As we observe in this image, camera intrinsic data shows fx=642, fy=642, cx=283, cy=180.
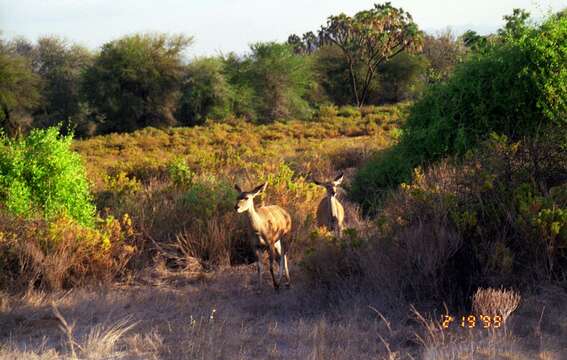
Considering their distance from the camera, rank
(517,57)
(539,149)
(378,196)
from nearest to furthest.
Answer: (539,149)
(517,57)
(378,196)

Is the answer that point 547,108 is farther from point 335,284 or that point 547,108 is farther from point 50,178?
point 50,178

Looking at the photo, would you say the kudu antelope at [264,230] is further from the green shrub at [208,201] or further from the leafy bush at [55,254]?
the leafy bush at [55,254]

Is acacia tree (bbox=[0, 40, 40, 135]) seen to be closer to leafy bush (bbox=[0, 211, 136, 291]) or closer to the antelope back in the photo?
leafy bush (bbox=[0, 211, 136, 291])

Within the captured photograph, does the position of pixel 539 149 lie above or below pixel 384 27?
below

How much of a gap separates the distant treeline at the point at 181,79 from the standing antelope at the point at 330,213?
27413 mm

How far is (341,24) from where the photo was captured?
174ft

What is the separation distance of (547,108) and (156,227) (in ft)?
21.4

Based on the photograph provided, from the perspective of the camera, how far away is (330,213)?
10758 millimetres

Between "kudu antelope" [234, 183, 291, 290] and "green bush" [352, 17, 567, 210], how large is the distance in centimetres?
340

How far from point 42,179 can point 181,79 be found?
3381 cm

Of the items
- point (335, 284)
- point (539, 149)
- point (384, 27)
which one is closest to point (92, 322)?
point (335, 284)

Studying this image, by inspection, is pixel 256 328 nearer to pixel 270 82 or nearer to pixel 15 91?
pixel 15 91
